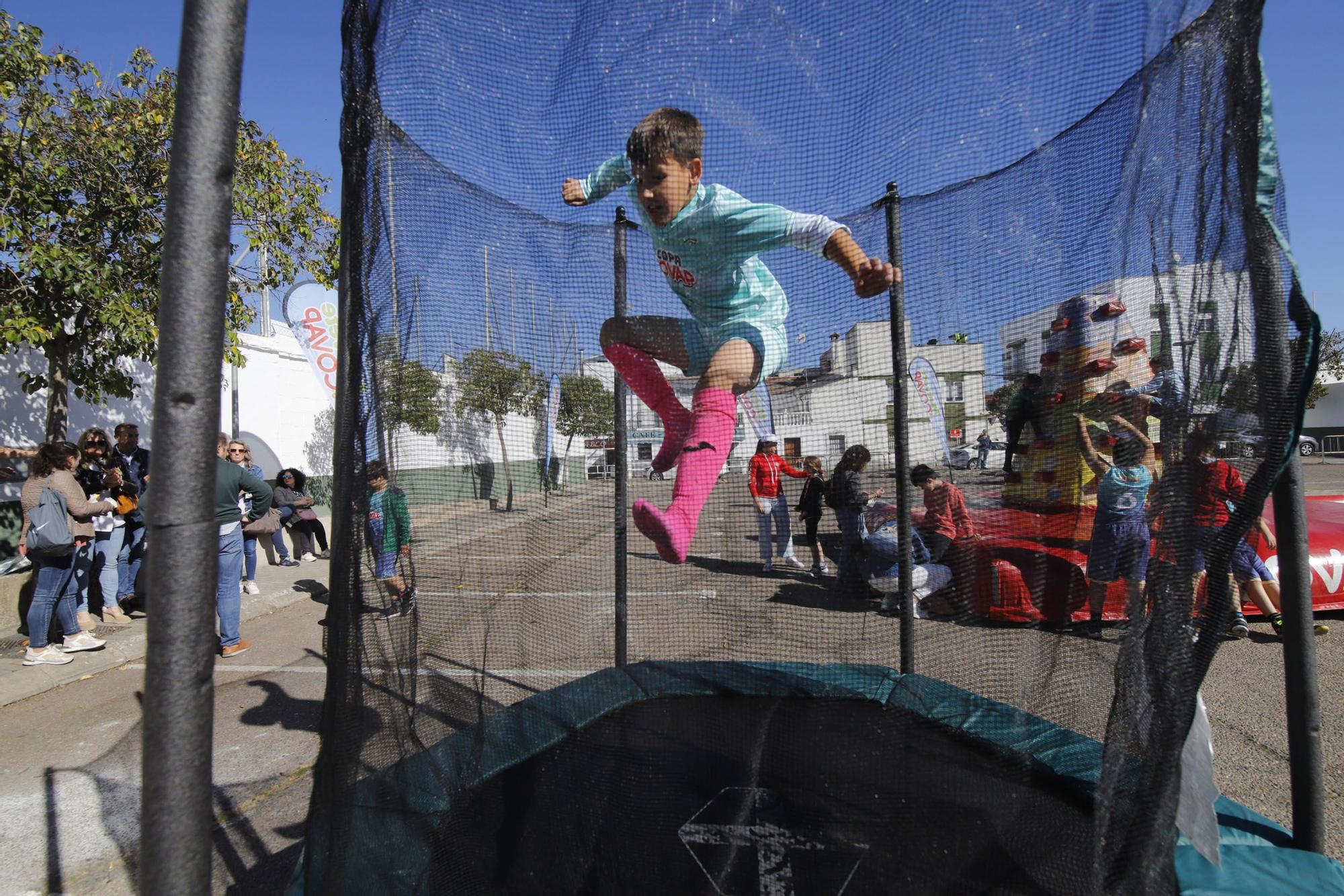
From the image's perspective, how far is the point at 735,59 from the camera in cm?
136

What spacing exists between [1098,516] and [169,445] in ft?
4.75

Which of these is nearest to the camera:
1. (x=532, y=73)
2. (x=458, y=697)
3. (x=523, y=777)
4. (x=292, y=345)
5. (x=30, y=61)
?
(x=532, y=73)

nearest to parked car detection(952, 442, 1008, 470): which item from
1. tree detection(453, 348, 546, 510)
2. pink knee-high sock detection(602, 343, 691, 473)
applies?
pink knee-high sock detection(602, 343, 691, 473)

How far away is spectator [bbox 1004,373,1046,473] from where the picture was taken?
53.8 inches

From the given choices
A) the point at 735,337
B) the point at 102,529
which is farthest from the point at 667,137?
the point at 102,529

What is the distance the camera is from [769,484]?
155 cm

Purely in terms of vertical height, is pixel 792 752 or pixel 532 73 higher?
pixel 532 73

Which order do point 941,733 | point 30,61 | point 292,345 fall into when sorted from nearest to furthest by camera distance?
point 941,733
point 30,61
point 292,345

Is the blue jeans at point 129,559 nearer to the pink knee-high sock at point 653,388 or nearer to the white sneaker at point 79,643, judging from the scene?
the white sneaker at point 79,643

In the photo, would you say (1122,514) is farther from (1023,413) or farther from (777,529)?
(777,529)

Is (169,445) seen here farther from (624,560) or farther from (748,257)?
(624,560)

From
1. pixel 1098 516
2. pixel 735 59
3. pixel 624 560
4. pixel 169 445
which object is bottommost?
pixel 624 560

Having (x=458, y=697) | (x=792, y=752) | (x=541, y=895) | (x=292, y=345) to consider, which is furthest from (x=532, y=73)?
(x=292, y=345)

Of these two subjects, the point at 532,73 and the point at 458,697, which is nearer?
the point at 532,73
